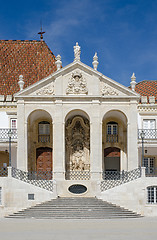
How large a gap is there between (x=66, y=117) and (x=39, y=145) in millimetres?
4021

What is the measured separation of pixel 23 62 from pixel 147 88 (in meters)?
12.9

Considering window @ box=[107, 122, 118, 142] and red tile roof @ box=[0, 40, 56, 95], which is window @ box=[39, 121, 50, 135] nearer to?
red tile roof @ box=[0, 40, 56, 95]

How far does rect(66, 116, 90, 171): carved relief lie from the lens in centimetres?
3512

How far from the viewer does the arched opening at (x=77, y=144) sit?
1379 inches

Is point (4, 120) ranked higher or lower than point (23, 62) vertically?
lower

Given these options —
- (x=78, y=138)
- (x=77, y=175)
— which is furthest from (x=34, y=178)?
(x=78, y=138)

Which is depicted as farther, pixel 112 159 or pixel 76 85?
pixel 112 159

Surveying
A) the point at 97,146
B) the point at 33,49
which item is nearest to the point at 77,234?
the point at 97,146

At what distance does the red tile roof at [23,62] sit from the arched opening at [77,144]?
6402 mm

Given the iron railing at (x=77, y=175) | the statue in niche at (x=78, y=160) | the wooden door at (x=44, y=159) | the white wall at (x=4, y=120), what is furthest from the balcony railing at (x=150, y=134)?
the white wall at (x=4, y=120)

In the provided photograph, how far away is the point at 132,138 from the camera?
32.8 metres

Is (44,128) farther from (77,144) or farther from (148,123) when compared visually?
(148,123)

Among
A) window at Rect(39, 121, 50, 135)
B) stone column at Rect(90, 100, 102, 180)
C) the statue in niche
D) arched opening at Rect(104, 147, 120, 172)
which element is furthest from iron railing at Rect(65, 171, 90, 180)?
window at Rect(39, 121, 50, 135)

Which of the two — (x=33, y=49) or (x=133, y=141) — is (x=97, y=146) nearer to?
(x=133, y=141)
